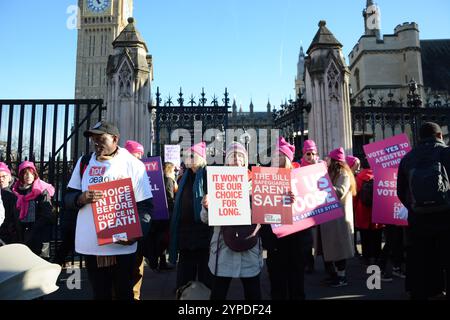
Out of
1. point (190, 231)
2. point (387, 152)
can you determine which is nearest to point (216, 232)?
point (190, 231)

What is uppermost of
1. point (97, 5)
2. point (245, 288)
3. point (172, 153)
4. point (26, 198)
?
point (97, 5)

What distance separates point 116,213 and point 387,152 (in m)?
4.63

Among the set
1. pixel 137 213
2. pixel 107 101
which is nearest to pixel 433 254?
pixel 137 213

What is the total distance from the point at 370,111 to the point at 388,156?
3473mm

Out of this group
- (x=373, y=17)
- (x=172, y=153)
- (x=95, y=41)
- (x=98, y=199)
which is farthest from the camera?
(x=95, y=41)

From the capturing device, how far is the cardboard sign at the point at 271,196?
3.50 meters

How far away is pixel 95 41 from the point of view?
79688mm

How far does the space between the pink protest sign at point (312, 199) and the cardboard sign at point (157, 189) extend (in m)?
2.13

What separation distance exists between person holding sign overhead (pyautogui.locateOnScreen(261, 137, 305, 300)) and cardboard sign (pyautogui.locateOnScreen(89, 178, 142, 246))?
1.48 m

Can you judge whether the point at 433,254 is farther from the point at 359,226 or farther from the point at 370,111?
the point at 370,111

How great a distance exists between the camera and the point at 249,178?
3.79 meters

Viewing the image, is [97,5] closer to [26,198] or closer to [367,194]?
[26,198]

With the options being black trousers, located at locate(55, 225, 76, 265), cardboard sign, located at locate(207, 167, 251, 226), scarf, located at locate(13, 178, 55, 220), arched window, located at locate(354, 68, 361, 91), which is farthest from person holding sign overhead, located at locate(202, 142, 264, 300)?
arched window, located at locate(354, 68, 361, 91)

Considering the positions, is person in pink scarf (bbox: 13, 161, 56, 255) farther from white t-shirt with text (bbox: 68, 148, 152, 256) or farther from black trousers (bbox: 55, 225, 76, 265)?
white t-shirt with text (bbox: 68, 148, 152, 256)
